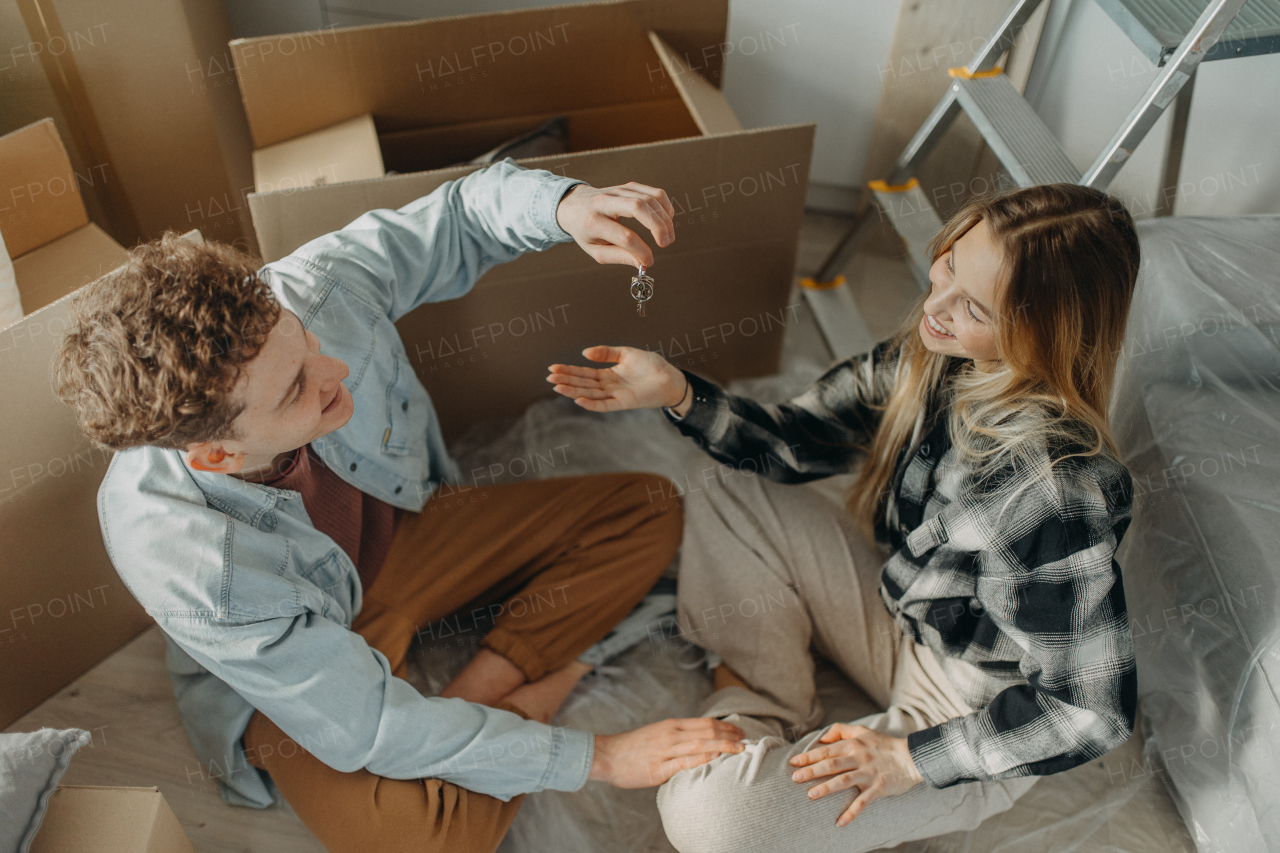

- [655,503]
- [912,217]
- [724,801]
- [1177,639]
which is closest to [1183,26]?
[912,217]

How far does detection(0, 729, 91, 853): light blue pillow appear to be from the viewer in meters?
0.70

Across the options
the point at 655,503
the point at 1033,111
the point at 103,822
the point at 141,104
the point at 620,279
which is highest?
the point at 141,104

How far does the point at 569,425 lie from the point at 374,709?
631mm

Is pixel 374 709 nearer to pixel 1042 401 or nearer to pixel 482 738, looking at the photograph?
pixel 482 738

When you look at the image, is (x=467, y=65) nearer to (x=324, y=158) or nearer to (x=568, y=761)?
(x=324, y=158)

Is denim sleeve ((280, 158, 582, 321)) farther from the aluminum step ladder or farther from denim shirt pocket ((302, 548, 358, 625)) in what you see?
the aluminum step ladder

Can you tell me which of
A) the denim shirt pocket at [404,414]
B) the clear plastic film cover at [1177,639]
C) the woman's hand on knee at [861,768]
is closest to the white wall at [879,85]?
the clear plastic film cover at [1177,639]

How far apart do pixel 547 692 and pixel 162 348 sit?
23.6 inches

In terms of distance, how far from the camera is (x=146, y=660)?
3.73 feet

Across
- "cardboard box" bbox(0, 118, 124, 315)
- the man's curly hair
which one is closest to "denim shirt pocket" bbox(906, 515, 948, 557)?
the man's curly hair

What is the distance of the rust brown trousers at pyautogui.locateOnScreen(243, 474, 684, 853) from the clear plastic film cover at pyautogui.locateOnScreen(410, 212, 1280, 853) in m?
0.09

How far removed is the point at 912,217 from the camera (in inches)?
54.7

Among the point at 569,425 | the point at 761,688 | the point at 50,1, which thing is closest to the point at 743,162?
the point at 569,425

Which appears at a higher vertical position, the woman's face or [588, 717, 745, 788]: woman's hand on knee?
the woman's face
